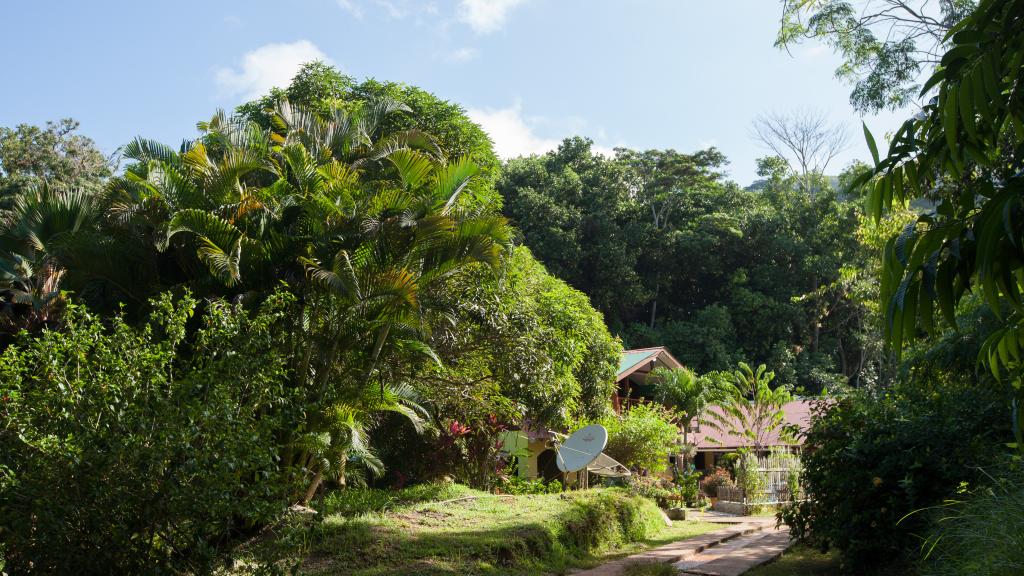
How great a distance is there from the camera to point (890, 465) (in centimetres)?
879

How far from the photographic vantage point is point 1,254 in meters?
13.7

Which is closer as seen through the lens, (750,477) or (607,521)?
(607,521)

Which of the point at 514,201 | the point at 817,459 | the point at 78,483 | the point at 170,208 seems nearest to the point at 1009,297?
the point at 78,483

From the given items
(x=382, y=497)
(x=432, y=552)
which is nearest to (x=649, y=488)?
(x=382, y=497)

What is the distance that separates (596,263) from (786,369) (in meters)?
10.8

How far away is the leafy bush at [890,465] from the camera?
27.7 ft

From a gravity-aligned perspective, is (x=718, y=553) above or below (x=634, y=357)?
below

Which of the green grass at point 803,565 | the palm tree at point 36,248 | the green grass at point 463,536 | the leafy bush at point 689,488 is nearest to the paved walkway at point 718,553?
the green grass at point 803,565

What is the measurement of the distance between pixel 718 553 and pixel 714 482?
45.4 ft

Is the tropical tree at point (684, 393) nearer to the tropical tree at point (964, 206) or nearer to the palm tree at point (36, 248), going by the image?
the palm tree at point (36, 248)

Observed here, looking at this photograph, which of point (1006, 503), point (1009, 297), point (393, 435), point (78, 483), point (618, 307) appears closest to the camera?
point (1009, 297)

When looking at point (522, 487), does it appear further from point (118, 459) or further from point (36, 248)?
point (118, 459)

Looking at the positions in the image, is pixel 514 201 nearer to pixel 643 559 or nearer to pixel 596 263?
pixel 596 263

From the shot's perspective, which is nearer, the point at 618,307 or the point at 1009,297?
the point at 1009,297
